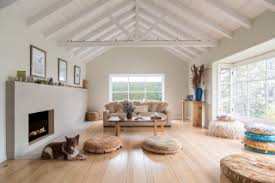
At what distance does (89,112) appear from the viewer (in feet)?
23.7

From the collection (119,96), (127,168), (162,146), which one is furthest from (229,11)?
(119,96)

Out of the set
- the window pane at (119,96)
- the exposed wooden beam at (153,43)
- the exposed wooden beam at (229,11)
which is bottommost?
the window pane at (119,96)

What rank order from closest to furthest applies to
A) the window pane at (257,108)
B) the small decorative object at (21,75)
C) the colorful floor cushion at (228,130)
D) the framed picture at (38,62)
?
the small decorative object at (21,75) < the framed picture at (38,62) < the window pane at (257,108) < the colorful floor cushion at (228,130)

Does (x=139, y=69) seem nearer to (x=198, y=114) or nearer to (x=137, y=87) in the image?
(x=137, y=87)

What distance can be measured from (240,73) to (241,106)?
98cm

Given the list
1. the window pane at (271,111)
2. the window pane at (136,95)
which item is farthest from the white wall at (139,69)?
the window pane at (271,111)

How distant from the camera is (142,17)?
5434 millimetres

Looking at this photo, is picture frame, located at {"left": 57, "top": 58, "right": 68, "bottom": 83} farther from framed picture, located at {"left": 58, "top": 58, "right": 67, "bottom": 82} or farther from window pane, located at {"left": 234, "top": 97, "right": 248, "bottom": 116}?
window pane, located at {"left": 234, "top": 97, "right": 248, "bottom": 116}

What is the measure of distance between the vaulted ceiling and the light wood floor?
8.34 feet

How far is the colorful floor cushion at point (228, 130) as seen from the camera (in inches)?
171

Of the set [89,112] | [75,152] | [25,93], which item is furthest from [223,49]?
[89,112]

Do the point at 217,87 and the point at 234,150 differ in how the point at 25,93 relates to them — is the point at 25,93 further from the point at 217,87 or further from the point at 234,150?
the point at 217,87

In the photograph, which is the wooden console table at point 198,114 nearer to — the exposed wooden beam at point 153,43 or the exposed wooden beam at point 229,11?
A: the exposed wooden beam at point 153,43

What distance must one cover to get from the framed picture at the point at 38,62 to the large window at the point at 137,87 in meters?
3.72
